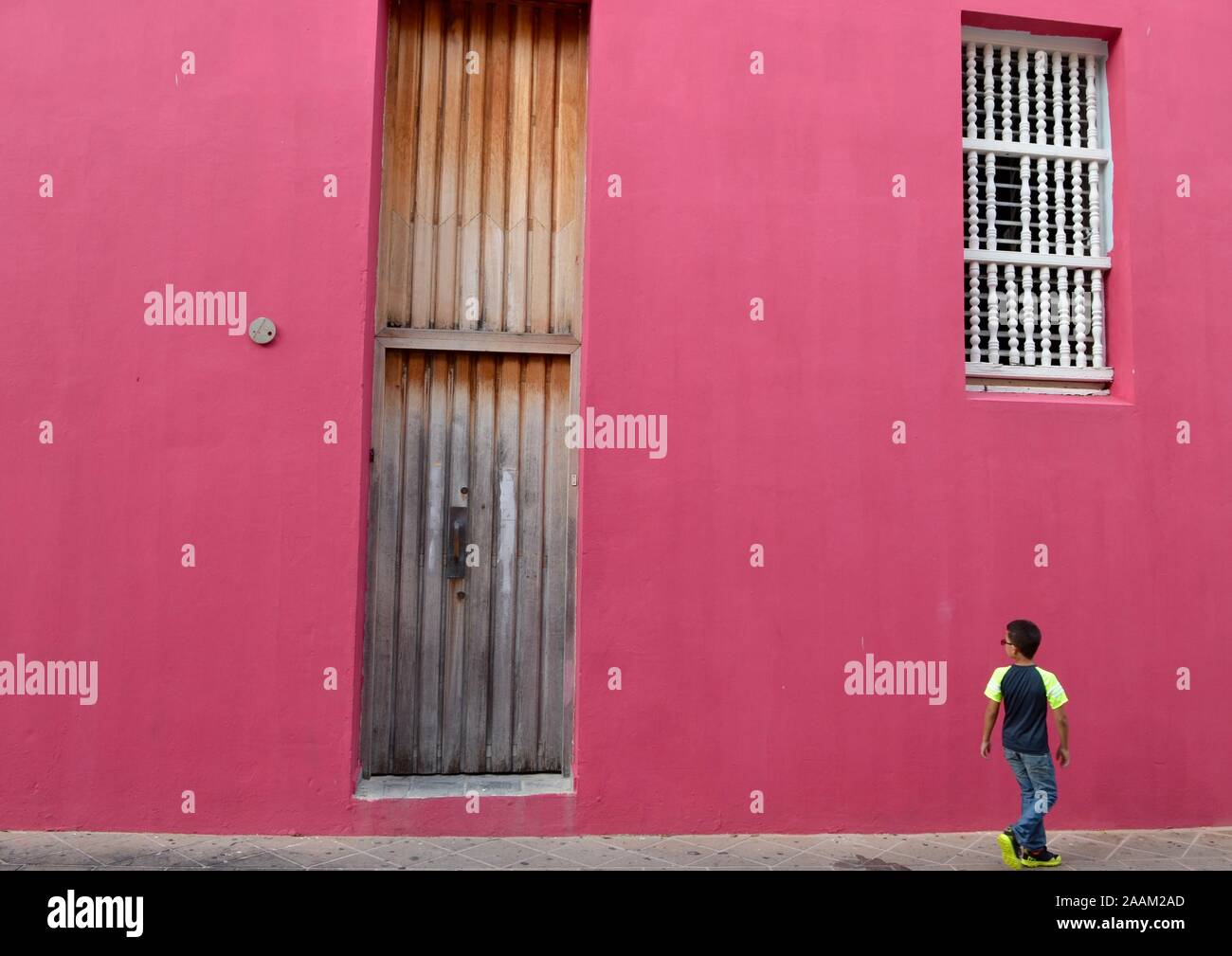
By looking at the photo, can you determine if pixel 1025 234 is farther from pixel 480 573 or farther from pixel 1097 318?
pixel 480 573

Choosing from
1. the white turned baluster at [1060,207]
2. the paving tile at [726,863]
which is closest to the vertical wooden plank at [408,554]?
the paving tile at [726,863]

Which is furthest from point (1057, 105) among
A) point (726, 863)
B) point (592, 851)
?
point (592, 851)

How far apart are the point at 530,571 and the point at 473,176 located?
2.35m

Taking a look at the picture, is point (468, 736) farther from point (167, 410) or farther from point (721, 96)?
point (721, 96)

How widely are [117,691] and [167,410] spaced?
148cm

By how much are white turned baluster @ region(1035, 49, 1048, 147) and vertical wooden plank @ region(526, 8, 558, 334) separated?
9.89 ft

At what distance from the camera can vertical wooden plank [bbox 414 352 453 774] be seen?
17.3 feet

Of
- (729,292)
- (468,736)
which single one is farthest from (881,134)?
(468,736)

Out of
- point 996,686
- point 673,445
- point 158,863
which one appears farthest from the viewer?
point 673,445

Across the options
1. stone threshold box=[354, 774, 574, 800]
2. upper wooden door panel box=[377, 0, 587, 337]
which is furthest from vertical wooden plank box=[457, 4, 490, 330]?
stone threshold box=[354, 774, 574, 800]

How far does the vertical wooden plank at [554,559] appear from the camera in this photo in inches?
211

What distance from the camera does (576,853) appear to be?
189 inches

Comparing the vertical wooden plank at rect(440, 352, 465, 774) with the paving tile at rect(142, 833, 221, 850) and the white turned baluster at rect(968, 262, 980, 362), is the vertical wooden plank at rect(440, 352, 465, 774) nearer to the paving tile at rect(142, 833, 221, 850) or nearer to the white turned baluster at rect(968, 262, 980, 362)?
the paving tile at rect(142, 833, 221, 850)

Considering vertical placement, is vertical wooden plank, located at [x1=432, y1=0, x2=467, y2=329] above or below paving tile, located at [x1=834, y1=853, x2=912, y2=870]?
above
